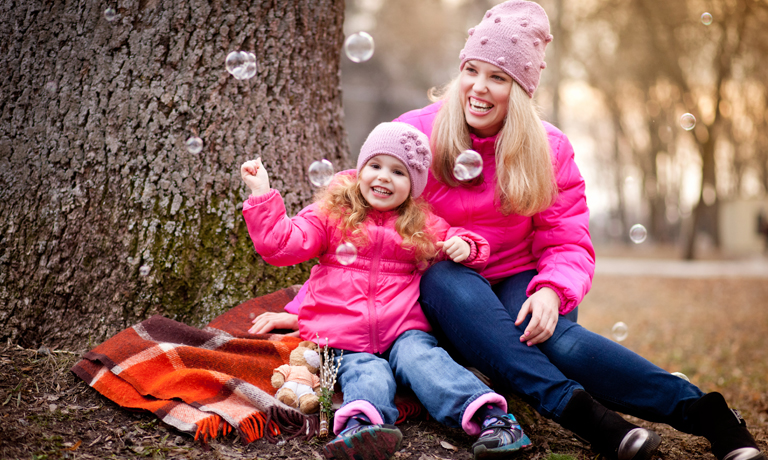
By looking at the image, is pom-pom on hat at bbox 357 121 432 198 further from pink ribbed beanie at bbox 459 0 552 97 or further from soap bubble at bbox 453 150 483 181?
pink ribbed beanie at bbox 459 0 552 97

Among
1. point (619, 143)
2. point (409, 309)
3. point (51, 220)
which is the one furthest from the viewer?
point (619, 143)

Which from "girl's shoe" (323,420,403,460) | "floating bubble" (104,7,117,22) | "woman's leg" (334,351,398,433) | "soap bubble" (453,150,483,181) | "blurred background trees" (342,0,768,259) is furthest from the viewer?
"blurred background trees" (342,0,768,259)

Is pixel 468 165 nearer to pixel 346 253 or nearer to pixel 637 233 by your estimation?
pixel 346 253

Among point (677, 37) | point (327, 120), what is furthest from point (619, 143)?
point (327, 120)

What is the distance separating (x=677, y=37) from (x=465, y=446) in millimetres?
15586

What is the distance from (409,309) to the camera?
2.61 meters

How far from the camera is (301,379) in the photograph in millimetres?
2475

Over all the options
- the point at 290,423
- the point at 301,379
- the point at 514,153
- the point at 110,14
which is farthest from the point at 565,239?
the point at 110,14

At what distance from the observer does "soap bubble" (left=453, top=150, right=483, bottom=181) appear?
2.66m

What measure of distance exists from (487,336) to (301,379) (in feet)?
2.57

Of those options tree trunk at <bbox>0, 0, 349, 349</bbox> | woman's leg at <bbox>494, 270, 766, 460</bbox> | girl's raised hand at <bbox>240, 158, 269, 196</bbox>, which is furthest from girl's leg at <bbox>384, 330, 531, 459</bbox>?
tree trunk at <bbox>0, 0, 349, 349</bbox>

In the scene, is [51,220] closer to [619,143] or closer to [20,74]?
[20,74]

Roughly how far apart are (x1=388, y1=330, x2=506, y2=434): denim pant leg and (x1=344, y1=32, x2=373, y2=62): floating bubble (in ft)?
4.83

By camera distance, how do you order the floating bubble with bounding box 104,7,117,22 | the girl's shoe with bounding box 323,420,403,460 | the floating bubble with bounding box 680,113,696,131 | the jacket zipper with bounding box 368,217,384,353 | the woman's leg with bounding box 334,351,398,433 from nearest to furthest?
1. the girl's shoe with bounding box 323,420,403,460
2. the woman's leg with bounding box 334,351,398,433
3. the jacket zipper with bounding box 368,217,384,353
4. the floating bubble with bounding box 104,7,117,22
5. the floating bubble with bounding box 680,113,696,131
